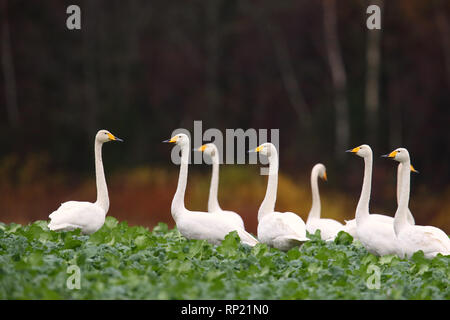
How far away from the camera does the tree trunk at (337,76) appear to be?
67.2 feet

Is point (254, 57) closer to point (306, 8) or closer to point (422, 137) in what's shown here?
point (306, 8)

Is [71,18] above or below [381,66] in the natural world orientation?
above

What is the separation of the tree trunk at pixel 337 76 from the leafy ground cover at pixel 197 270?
1043 centimetres

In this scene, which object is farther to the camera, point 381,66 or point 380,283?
point 381,66

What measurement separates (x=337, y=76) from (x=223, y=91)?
3547 millimetres

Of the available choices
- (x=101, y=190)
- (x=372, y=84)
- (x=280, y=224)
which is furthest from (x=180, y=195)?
(x=372, y=84)

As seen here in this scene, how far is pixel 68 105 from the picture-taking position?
21.8 m

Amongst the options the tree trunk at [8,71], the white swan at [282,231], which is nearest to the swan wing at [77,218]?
A: the white swan at [282,231]

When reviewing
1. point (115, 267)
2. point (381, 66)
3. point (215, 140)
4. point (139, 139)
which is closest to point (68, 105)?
point (139, 139)

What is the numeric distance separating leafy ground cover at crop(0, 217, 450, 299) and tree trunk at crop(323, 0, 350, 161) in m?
10.4

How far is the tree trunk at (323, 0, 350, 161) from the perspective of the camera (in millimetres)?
20484

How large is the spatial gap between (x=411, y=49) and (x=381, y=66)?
0.91 meters

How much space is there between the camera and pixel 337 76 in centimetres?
2088

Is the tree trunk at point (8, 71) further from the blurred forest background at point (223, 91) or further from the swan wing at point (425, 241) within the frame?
the swan wing at point (425, 241)
